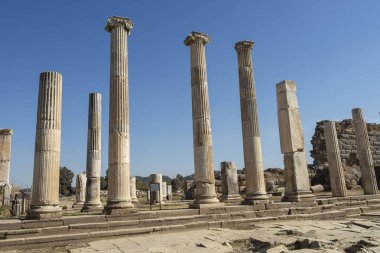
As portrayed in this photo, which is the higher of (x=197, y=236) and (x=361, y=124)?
(x=361, y=124)

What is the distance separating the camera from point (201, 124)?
14883 millimetres

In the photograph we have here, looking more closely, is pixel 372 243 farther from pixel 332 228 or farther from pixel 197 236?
pixel 197 236

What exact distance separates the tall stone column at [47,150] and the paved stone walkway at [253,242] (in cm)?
275

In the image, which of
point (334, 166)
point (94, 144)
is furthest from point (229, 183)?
point (94, 144)

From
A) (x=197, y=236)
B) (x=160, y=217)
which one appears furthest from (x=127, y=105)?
(x=197, y=236)

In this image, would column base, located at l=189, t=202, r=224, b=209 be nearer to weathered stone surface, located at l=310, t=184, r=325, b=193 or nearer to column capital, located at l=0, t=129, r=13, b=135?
weathered stone surface, located at l=310, t=184, r=325, b=193

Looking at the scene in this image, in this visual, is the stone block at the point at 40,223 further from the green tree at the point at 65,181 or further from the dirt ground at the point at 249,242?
the green tree at the point at 65,181

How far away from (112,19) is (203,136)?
273 inches

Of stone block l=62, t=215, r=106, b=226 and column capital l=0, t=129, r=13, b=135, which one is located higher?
column capital l=0, t=129, r=13, b=135

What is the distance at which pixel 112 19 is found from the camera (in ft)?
46.4

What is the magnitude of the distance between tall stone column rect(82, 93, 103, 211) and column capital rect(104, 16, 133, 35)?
659cm

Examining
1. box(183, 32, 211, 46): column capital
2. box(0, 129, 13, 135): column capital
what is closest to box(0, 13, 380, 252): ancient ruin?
box(183, 32, 211, 46): column capital

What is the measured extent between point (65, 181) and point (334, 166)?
54.3 meters

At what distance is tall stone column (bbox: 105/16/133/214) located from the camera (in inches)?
488
